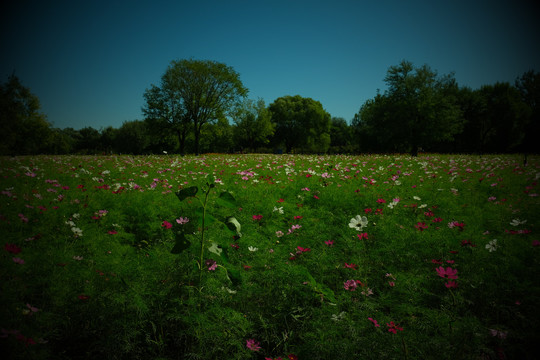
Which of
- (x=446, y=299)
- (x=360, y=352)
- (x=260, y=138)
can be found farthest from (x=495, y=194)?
(x=260, y=138)

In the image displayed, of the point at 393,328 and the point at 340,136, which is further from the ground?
the point at 340,136

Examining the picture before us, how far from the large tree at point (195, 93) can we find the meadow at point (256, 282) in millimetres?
24037

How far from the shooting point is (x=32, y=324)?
1596 mm

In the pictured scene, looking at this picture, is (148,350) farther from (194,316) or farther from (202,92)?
(202,92)

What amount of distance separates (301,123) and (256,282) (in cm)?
5001

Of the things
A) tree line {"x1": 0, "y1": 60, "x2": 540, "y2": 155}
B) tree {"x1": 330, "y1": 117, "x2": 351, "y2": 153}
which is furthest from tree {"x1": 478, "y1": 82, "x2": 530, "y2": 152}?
tree {"x1": 330, "y1": 117, "x2": 351, "y2": 153}

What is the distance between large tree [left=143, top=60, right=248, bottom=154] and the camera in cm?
2516

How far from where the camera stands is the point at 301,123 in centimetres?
5009

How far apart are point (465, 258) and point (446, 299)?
0.97 meters

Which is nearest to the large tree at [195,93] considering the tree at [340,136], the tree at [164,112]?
the tree at [164,112]

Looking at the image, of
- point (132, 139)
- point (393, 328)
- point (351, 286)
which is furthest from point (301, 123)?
point (132, 139)

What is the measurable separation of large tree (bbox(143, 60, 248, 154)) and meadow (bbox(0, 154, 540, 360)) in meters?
24.0

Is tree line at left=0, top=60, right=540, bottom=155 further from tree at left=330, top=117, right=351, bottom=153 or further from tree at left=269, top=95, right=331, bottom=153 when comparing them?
tree at left=330, top=117, right=351, bottom=153

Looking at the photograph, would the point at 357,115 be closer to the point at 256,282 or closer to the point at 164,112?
the point at 164,112
